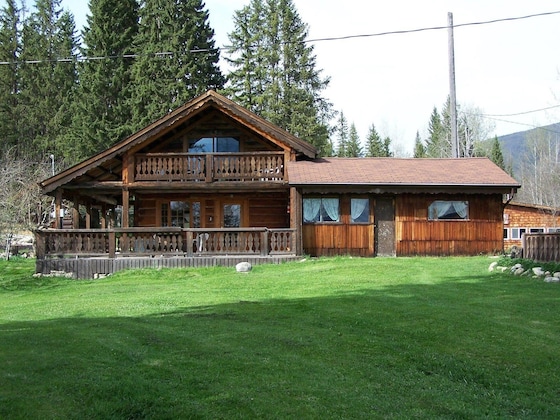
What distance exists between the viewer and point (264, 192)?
78.0 feet

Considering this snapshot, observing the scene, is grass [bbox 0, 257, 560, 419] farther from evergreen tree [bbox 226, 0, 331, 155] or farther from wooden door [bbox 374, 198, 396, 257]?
evergreen tree [bbox 226, 0, 331, 155]

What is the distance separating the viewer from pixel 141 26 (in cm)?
4653

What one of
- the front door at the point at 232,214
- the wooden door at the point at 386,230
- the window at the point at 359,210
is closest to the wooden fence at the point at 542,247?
the wooden door at the point at 386,230

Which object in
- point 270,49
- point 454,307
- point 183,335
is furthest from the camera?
point 270,49

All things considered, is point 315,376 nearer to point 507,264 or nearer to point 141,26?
point 507,264

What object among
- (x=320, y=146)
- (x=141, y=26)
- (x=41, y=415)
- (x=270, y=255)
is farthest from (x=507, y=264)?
(x=141, y=26)

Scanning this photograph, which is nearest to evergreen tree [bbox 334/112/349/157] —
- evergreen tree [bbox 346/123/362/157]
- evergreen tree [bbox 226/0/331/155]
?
evergreen tree [bbox 346/123/362/157]

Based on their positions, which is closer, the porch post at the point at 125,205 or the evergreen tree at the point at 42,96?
the porch post at the point at 125,205

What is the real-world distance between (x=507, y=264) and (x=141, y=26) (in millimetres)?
38106

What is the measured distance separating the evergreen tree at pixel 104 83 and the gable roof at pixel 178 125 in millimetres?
23041

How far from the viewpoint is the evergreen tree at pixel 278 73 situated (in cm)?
4700

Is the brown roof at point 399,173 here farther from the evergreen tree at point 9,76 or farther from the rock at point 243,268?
the evergreen tree at point 9,76

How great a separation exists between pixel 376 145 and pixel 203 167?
5451 centimetres

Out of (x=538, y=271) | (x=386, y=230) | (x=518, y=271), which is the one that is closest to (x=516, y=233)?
(x=386, y=230)
